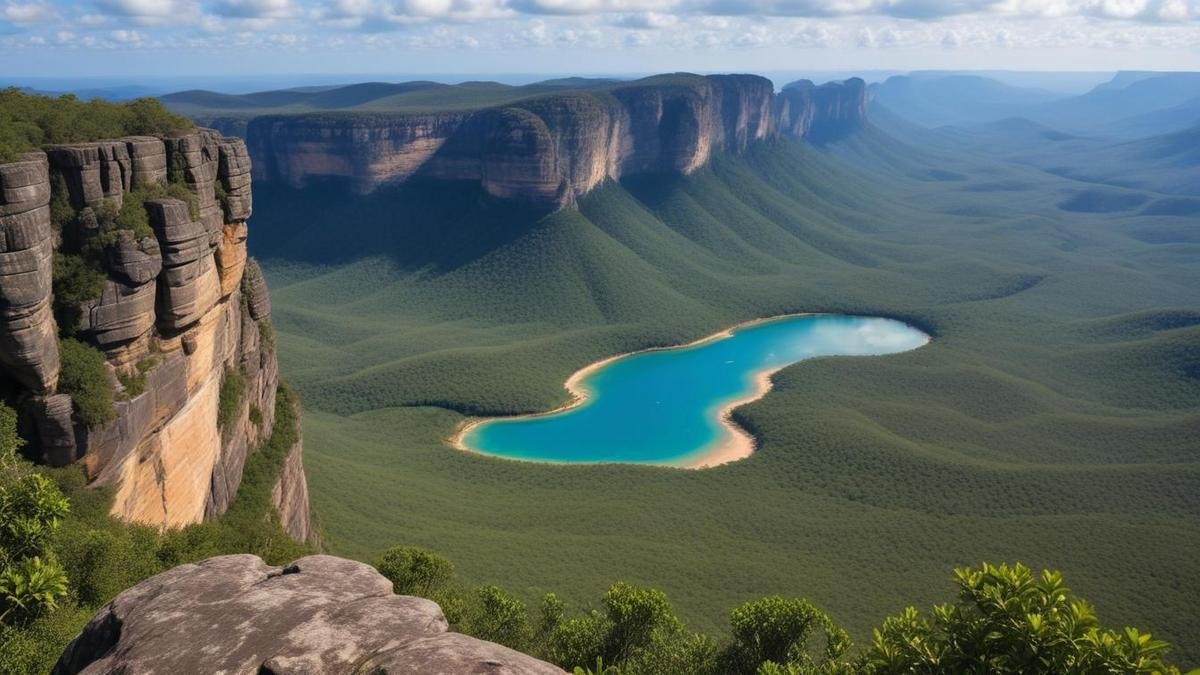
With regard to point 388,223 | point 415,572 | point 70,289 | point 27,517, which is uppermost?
point 70,289

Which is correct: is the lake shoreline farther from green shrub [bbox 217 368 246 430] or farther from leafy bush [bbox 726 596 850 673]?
leafy bush [bbox 726 596 850 673]

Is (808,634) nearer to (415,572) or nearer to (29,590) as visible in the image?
(415,572)

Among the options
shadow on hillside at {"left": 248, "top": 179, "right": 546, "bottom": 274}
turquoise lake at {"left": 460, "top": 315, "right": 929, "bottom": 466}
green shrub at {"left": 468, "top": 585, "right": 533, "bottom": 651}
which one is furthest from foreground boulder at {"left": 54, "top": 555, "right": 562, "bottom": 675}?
shadow on hillside at {"left": 248, "top": 179, "right": 546, "bottom": 274}

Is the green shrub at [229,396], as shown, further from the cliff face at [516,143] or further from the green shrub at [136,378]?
the cliff face at [516,143]

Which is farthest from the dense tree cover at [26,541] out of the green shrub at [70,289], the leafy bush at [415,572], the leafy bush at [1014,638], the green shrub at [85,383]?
the leafy bush at [1014,638]

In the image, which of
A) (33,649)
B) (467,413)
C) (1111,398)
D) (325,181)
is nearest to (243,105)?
(325,181)

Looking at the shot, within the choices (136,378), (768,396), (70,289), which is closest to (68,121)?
(70,289)

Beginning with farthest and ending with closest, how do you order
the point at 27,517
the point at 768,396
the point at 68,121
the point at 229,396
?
the point at 768,396 < the point at 229,396 < the point at 68,121 < the point at 27,517
